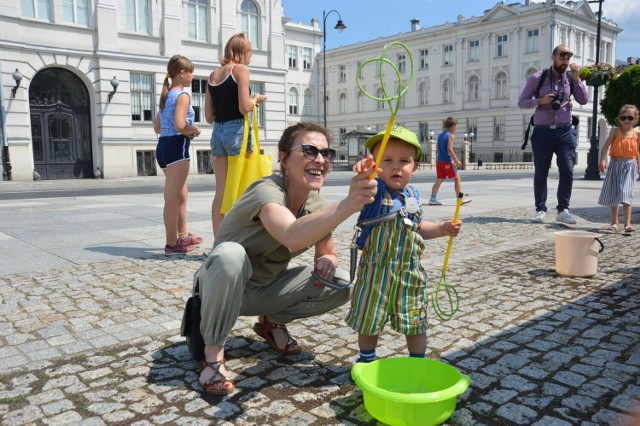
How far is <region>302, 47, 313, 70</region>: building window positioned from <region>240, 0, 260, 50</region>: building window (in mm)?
26851

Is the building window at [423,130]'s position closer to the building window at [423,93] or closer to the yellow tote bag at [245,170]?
the building window at [423,93]

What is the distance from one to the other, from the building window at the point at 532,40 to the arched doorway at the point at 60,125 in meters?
36.9

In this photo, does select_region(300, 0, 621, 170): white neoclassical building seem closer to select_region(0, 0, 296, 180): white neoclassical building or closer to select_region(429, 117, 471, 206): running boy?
select_region(0, 0, 296, 180): white neoclassical building

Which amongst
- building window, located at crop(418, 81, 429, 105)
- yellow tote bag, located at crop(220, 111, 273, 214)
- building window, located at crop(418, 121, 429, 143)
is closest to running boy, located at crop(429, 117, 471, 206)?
yellow tote bag, located at crop(220, 111, 273, 214)

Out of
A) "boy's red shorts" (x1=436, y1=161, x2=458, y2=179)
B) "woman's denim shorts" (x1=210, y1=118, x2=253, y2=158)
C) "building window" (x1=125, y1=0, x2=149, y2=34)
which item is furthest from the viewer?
"building window" (x1=125, y1=0, x2=149, y2=34)

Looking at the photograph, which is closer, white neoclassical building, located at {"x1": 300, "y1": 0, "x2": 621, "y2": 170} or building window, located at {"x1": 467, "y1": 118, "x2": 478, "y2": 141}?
white neoclassical building, located at {"x1": 300, "y1": 0, "x2": 621, "y2": 170}

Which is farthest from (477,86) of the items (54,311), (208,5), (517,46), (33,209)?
(54,311)

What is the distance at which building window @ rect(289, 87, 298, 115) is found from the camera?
2111 inches

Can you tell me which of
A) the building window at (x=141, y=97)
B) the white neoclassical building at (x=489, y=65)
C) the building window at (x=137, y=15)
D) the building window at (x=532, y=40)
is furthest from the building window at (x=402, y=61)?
the building window at (x=141, y=97)

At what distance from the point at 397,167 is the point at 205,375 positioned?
1297 millimetres

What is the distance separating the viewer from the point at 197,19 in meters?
24.7

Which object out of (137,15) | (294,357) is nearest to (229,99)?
(294,357)

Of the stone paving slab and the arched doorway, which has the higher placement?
the arched doorway

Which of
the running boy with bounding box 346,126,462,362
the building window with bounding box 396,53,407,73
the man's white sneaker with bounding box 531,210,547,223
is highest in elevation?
the building window with bounding box 396,53,407,73
